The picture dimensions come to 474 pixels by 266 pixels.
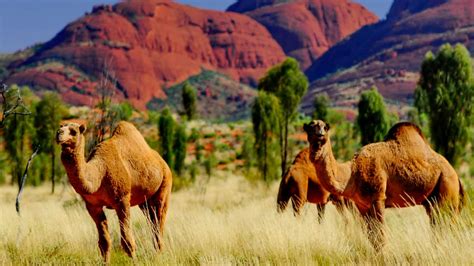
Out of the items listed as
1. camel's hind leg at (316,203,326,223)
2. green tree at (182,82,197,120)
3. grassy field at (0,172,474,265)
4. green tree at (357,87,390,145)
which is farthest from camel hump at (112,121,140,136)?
green tree at (182,82,197,120)

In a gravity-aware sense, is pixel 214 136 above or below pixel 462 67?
below

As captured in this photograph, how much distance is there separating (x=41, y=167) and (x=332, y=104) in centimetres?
10783

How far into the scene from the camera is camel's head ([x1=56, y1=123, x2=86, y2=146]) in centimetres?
557

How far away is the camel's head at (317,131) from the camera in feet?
19.2

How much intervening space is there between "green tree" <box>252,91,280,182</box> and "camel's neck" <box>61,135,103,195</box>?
879 inches

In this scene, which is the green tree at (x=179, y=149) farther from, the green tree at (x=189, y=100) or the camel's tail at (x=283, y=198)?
the green tree at (x=189, y=100)

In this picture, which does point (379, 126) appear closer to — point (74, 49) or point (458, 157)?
point (458, 157)

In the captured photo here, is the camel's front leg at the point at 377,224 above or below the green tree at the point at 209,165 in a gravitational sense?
above

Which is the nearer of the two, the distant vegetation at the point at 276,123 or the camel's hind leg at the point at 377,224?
the camel's hind leg at the point at 377,224

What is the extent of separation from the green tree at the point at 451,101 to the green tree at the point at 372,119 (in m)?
7.47

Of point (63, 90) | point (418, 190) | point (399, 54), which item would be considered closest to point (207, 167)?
point (418, 190)

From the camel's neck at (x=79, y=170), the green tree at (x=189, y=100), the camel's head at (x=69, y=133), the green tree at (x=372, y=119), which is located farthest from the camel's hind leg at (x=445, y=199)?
the green tree at (x=189, y=100)

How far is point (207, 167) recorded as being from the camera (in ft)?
125

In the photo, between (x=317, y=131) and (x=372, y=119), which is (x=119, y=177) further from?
(x=372, y=119)
